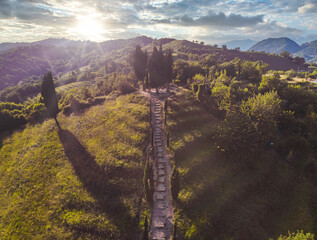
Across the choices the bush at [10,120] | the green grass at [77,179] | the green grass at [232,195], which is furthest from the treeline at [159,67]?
the bush at [10,120]

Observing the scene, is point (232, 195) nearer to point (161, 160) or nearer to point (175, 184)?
point (175, 184)

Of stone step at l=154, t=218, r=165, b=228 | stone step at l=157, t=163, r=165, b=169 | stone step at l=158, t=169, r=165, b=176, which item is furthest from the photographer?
stone step at l=157, t=163, r=165, b=169

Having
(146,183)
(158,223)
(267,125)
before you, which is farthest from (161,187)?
(267,125)

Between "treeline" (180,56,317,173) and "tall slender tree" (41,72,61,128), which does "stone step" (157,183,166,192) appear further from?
"tall slender tree" (41,72,61,128)

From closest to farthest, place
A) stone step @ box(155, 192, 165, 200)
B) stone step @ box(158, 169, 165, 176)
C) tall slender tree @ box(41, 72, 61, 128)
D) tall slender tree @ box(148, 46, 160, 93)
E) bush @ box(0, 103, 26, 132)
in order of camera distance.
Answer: stone step @ box(155, 192, 165, 200) < stone step @ box(158, 169, 165, 176) < tall slender tree @ box(41, 72, 61, 128) < bush @ box(0, 103, 26, 132) < tall slender tree @ box(148, 46, 160, 93)

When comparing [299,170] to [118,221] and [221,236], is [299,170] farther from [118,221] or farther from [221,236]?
[118,221]

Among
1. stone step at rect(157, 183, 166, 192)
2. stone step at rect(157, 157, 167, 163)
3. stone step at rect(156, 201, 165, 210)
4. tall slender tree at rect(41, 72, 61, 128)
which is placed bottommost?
stone step at rect(156, 201, 165, 210)

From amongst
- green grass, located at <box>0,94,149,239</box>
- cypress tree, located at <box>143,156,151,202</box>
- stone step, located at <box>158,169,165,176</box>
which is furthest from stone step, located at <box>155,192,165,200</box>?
stone step, located at <box>158,169,165,176</box>
